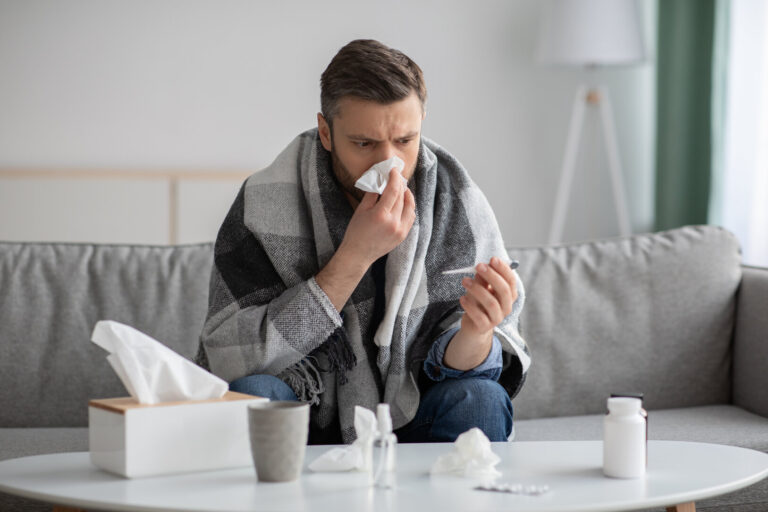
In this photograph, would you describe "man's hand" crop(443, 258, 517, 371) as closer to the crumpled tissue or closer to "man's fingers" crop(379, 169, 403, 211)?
"man's fingers" crop(379, 169, 403, 211)

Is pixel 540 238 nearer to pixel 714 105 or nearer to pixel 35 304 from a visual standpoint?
pixel 714 105

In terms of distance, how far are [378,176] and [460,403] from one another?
1.19 feet

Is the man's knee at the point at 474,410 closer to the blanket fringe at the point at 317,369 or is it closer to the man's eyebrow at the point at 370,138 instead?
the blanket fringe at the point at 317,369

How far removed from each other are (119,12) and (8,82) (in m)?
0.44

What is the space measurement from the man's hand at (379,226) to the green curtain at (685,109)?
1953 mm

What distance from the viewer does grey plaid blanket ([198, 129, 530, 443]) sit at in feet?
4.80

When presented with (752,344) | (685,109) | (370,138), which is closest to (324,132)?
(370,138)

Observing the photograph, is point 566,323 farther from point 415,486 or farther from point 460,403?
point 415,486

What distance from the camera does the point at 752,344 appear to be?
1940 mm

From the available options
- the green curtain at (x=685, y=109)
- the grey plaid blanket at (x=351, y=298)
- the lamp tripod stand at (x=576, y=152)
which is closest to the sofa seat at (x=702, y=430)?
the grey plaid blanket at (x=351, y=298)

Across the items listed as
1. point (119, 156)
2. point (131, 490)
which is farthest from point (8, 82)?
point (131, 490)

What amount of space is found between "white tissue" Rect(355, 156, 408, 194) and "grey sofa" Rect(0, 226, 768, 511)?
67cm

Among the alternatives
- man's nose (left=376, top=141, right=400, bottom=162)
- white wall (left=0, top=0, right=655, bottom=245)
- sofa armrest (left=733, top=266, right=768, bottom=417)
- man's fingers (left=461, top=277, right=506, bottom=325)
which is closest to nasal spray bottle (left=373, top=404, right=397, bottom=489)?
man's fingers (left=461, top=277, right=506, bottom=325)

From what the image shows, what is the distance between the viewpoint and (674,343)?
1.99 meters
